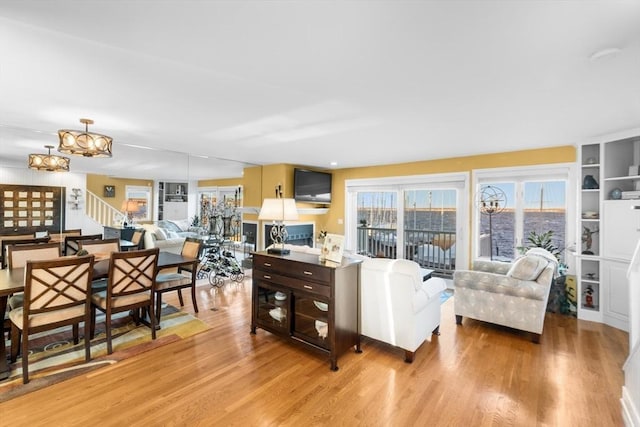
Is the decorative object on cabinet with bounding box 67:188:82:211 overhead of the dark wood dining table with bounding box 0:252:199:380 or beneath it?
overhead

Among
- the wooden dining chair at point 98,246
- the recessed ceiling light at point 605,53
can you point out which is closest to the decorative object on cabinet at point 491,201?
the recessed ceiling light at point 605,53

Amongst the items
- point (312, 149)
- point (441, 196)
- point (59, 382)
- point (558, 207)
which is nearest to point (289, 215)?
point (312, 149)

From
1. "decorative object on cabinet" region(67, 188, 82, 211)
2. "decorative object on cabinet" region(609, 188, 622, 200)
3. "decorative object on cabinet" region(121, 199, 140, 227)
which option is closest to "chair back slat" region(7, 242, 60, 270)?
"decorative object on cabinet" region(67, 188, 82, 211)

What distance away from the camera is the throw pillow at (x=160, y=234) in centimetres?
495

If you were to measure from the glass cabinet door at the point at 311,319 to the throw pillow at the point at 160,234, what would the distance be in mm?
3303

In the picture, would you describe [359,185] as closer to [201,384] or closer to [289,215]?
[289,215]

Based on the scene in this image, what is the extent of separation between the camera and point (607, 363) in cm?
272

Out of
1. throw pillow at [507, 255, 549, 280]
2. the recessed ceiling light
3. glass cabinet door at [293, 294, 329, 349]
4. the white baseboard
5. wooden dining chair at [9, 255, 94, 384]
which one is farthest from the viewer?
throw pillow at [507, 255, 549, 280]

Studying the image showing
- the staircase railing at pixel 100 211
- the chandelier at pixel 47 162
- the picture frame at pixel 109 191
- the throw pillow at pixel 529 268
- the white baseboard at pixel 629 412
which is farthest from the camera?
the picture frame at pixel 109 191

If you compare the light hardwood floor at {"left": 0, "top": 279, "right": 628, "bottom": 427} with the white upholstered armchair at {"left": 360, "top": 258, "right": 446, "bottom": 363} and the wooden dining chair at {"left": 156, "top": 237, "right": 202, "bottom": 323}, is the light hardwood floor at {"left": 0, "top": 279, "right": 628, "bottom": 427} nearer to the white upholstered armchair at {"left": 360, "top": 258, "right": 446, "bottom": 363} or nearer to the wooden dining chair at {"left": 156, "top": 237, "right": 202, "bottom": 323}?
the white upholstered armchair at {"left": 360, "top": 258, "right": 446, "bottom": 363}

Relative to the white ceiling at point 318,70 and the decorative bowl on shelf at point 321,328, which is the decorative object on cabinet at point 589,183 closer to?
the white ceiling at point 318,70

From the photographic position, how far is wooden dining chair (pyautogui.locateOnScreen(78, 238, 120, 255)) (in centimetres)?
360

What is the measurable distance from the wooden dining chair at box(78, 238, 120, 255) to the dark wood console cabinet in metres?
2.05

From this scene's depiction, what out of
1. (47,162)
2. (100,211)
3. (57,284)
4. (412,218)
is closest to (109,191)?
(100,211)
